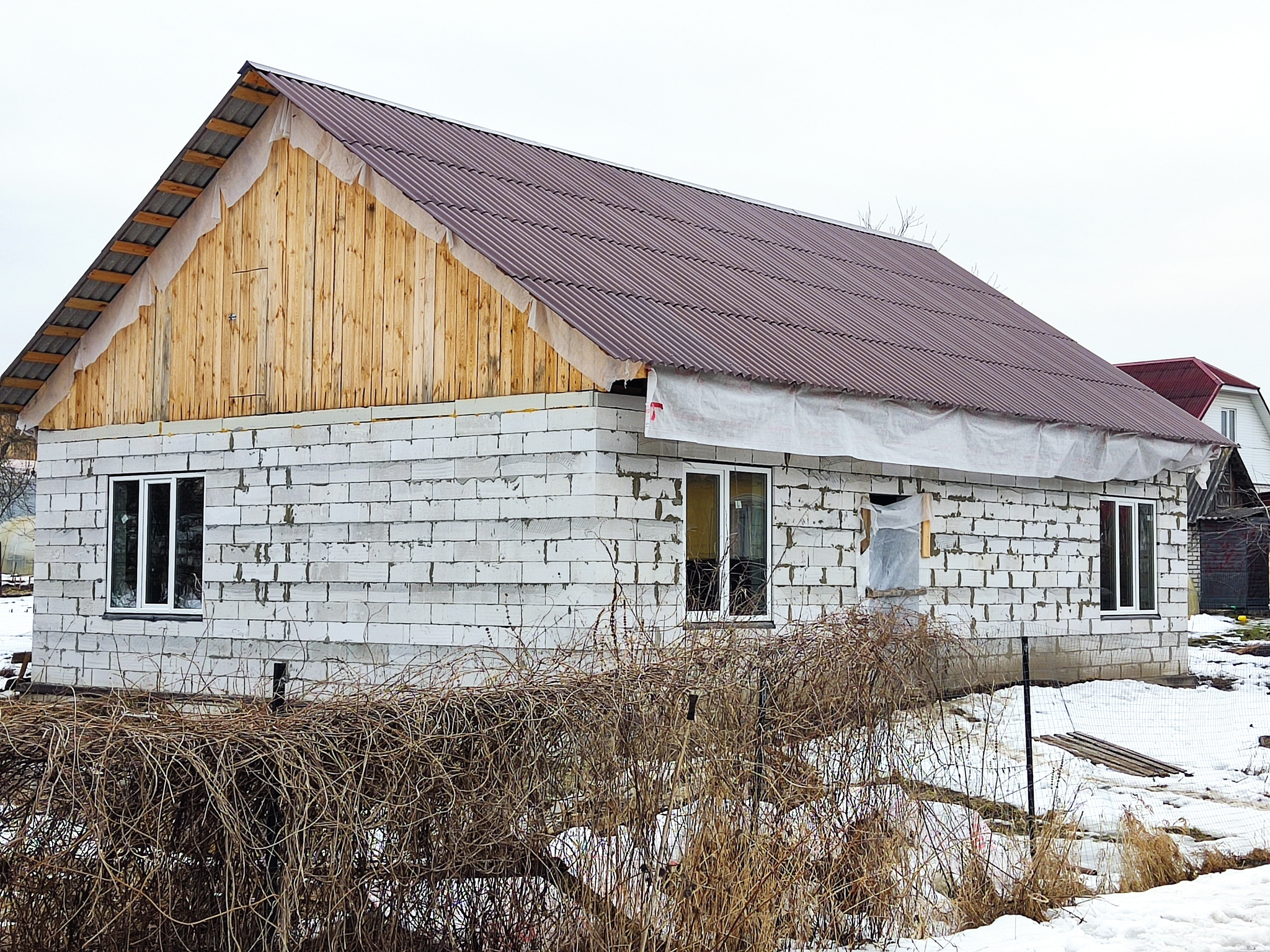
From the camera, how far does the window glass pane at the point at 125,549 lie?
605 inches

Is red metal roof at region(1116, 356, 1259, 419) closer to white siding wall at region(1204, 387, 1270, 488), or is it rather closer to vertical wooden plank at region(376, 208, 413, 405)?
white siding wall at region(1204, 387, 1270, 488)

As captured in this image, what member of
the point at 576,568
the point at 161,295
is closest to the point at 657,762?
the point at 576,568

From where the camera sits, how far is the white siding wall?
45188mm

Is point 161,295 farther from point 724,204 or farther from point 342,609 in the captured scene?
point 724,204

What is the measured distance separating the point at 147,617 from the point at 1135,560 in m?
12.1

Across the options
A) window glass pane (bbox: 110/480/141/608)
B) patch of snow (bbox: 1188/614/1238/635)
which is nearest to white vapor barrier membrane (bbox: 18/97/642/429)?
window glass pane (bbox: 110/480/141/608)

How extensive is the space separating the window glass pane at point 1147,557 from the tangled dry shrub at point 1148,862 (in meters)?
10.3

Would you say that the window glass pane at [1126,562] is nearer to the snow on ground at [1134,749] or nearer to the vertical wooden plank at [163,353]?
the snow on ground at [1134,749]

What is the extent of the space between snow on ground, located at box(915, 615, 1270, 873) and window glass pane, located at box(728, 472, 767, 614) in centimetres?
208

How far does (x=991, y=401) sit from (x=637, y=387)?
16.5 ft

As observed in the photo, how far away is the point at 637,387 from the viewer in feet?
39.9

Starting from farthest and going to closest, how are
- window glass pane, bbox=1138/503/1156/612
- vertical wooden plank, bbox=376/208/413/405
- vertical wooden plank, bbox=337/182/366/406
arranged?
window glass pane, bbox=1138/503/1156/612 < vertical wooden plank, bbox=337/182/366/406 < vertical wooden plank, bbox=376/208/413/405

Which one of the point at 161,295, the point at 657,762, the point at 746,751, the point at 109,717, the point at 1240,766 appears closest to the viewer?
the point at 109,717

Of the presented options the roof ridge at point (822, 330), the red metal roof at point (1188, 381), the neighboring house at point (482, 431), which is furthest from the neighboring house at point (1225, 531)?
the neighboring house at point (482, 431)
